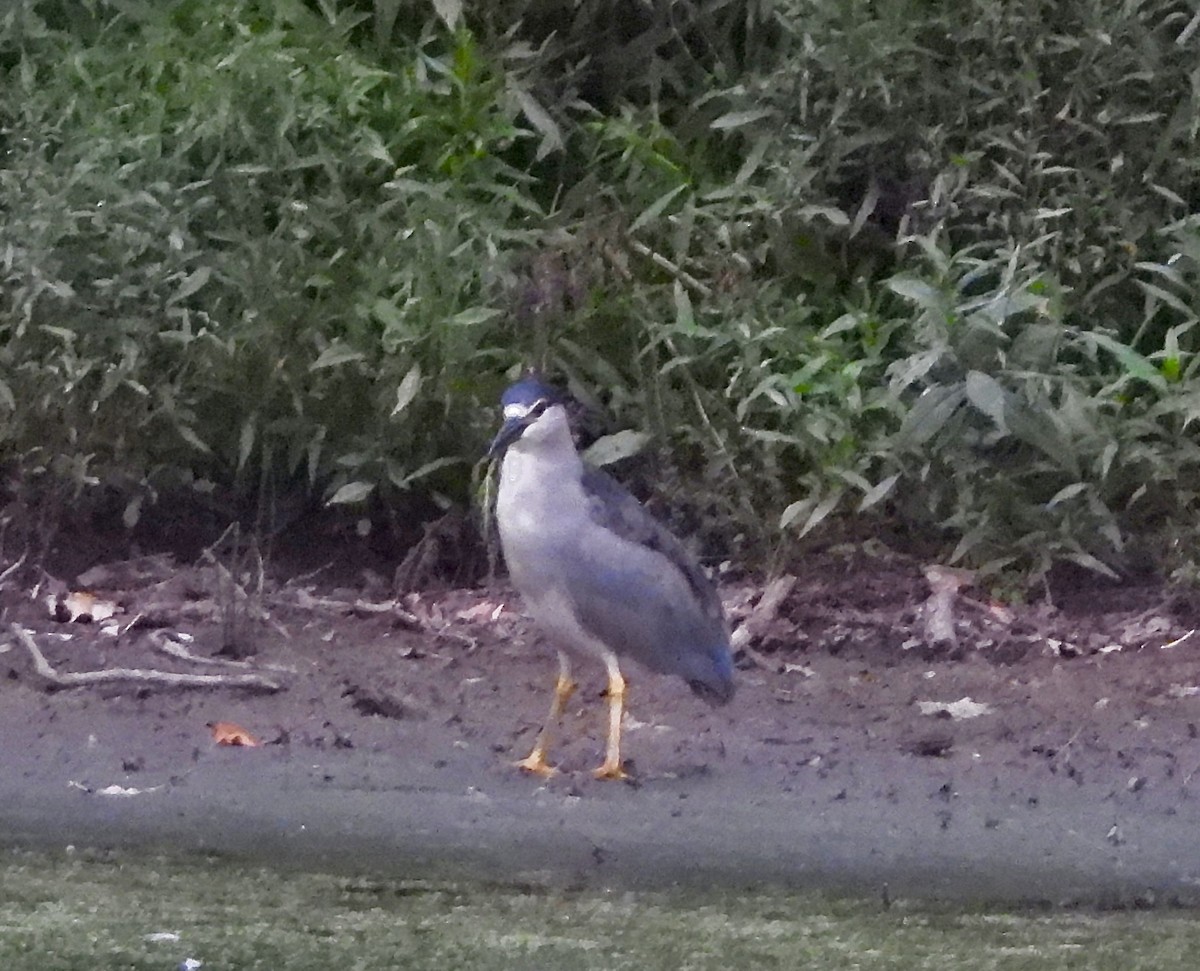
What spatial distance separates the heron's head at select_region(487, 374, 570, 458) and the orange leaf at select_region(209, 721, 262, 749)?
871mm

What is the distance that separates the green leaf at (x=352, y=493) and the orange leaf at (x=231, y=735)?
1233 millimetres

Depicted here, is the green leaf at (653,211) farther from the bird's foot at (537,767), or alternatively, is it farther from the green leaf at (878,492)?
the bird's foot at (537,767)

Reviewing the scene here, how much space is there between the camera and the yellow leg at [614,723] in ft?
15.3

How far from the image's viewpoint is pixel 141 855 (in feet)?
13.5

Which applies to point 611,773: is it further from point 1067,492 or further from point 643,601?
point 1067,492

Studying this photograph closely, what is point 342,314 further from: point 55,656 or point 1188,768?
point 1188,768

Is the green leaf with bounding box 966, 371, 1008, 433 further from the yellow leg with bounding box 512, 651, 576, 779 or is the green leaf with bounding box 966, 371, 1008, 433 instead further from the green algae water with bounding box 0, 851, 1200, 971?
the green algae water with bounding box 0, 851, 1200, 971

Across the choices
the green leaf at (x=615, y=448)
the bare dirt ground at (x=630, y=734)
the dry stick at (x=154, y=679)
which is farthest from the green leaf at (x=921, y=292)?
the dry stick at (x=154, y=679)

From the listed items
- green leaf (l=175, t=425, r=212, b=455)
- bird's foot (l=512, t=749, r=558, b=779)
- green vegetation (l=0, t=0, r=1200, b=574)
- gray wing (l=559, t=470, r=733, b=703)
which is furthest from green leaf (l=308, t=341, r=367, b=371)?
bird's foot (l=512, t=749, r=558, b=779)

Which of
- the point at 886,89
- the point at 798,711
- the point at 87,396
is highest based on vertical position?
the point at 886,89

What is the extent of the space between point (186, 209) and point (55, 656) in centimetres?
148

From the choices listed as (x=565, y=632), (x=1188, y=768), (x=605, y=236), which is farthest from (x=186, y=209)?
(x=1188, y=768)

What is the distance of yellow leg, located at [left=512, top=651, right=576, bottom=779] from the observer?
469 cm

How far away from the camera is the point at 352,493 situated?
19.9 feet
